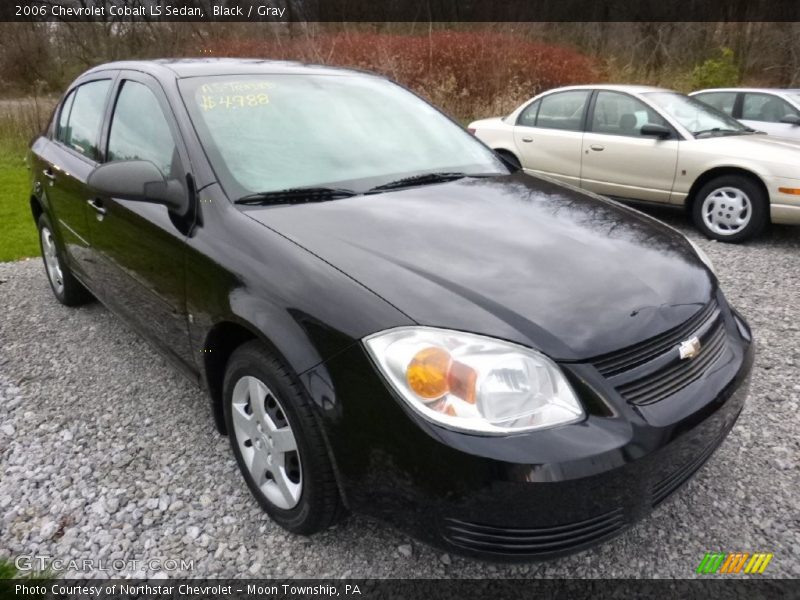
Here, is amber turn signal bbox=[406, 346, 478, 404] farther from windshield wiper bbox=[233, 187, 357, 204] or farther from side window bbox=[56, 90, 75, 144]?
side window bbox=[56, 90, 75, 144]

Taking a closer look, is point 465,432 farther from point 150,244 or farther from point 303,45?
point 303,45

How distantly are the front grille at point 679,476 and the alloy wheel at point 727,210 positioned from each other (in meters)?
4.31

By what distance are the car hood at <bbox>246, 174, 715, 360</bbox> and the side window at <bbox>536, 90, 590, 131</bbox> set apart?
4.50 meters

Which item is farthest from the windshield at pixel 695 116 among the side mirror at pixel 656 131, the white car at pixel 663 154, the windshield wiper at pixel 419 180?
the windshield wiper at pixel 419 180

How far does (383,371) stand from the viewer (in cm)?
160

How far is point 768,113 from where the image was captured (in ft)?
27.2

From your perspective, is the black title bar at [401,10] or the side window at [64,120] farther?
the black title bar at [401,10]

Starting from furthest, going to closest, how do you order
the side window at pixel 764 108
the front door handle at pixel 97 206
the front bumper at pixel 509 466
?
the side window at pixel 764 108 → the front door handle at pixel 97 206 → the front bumper at pixel 509 466

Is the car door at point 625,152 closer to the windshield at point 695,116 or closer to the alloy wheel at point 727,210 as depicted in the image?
the windshield at point 695,116

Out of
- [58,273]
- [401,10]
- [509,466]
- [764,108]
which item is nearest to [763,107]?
[764,108]

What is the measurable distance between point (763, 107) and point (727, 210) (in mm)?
4043

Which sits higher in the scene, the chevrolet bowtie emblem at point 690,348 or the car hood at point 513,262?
the car hood at point 513,262

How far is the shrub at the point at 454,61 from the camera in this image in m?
14.5

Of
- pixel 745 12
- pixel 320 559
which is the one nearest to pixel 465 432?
pixel 320 559
